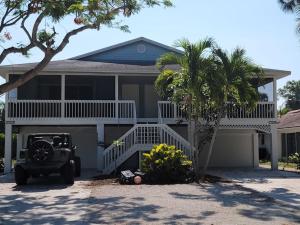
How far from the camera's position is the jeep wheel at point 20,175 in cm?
1616

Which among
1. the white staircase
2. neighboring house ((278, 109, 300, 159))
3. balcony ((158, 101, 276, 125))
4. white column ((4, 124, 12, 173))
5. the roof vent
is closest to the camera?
the white staircase

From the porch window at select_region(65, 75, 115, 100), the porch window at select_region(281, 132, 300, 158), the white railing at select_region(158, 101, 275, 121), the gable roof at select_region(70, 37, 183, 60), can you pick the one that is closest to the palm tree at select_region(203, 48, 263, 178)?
the white railing at select_region(158, 101, 275, 121)

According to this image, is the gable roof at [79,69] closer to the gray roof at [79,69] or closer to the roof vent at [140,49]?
the gray roof at [79,69]

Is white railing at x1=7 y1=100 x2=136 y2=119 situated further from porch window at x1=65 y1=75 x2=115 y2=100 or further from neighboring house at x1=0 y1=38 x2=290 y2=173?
porch window at x1=65 y1=75 x2=115 y2=100

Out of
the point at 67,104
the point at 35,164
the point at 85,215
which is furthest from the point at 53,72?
the point at 85,215

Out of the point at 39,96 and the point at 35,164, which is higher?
the point at 39,96

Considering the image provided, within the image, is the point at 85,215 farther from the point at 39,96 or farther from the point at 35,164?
the point at 39,96

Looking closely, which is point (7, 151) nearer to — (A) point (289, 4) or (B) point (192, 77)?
(B) point (192, 77)

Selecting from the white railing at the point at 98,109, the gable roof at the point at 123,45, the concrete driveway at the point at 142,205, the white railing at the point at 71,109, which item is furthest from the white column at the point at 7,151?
the gable roof at the point at 123,45

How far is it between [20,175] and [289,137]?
74.0 ft

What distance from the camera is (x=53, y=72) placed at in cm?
2255

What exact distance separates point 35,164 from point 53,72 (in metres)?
7.23

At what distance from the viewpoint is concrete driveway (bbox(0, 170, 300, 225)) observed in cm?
977

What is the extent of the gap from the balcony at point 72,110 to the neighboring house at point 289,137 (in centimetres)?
1216
